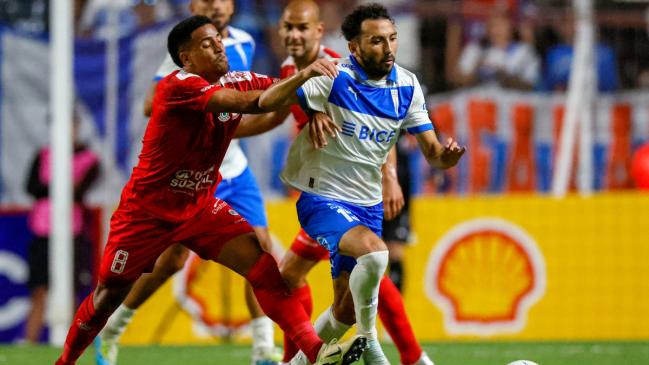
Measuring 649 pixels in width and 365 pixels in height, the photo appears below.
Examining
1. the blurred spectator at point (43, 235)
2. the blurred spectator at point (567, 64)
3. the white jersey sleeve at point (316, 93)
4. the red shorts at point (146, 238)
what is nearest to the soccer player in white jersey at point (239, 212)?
the red shorts at point (146, 238)

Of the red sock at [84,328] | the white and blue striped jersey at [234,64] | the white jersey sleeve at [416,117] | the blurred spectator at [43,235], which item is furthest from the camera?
the blurred spectator at [43,235]

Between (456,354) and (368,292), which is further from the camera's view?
(456,354)

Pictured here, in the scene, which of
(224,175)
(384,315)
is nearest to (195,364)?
(224,175)

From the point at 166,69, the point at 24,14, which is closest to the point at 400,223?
the point at 166,69

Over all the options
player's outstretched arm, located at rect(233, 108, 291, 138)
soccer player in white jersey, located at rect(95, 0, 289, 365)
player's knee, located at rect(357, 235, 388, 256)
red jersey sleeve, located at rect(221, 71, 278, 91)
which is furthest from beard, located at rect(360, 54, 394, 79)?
soccer player in white jersey, located at rect(95, 0, 289, 365)

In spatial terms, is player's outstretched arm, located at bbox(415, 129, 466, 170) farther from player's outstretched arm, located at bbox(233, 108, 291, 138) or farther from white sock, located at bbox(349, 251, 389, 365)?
player's outstretched arm, located at bbox(233, 108, 291, 138)

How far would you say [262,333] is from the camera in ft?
16.8

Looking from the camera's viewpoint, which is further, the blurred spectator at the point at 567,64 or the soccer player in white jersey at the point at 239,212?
the blurred spectator at the point at 567,64

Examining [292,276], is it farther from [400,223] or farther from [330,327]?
[400,223]

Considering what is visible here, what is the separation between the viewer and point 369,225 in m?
4.18

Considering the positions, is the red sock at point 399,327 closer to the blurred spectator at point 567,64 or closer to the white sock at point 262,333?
the white sock at point 262,333

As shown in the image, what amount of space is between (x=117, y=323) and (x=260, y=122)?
62.3 inches

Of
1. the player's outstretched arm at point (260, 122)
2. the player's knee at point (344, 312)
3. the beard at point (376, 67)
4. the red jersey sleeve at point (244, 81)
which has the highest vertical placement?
the beard at point (376, 67)

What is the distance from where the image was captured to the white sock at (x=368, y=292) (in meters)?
3.77
